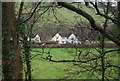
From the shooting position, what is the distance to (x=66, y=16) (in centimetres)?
214

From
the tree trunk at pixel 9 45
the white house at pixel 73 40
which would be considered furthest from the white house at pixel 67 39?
the tree trunk at pixel 9 45

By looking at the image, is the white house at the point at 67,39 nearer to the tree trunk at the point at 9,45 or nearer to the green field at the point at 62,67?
the green field at the point at 62,67

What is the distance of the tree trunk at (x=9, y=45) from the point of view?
1.29m

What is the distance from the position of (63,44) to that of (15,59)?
605 mm

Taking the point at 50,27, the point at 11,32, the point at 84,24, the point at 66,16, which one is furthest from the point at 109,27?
the point at 11,32

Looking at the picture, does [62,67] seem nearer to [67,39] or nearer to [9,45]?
[67,39]

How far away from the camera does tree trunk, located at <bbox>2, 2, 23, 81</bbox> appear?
1292mm

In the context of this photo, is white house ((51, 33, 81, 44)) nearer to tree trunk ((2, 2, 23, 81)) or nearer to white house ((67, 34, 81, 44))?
white house ((67, 34, 81, 44))

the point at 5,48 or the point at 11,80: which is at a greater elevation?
the point at 5,48

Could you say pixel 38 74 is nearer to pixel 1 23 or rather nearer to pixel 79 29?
pixel 79 29

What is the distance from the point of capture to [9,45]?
1.33m

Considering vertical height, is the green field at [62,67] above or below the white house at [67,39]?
below

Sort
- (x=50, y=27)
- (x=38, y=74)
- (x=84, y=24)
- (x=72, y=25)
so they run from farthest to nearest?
(x=38, y=74) → (x=50, y=27) → (x=72, y=25) → (x=84, y=24)

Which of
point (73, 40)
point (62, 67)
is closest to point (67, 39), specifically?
point (73, 40)
